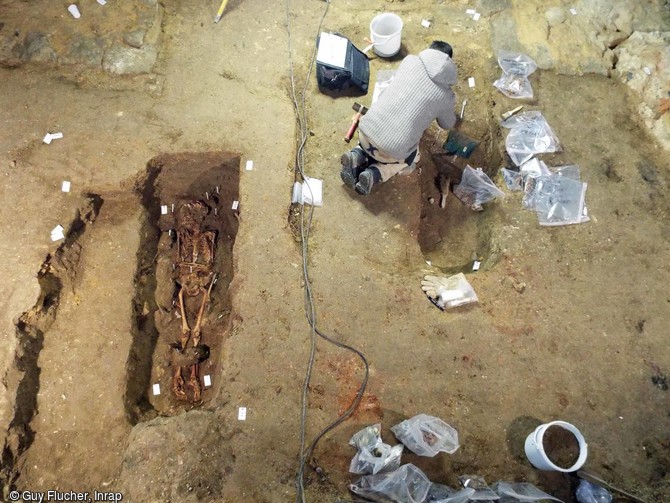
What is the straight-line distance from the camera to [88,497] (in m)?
3.03

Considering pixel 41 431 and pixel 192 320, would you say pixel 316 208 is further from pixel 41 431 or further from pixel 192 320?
pixel 41 431

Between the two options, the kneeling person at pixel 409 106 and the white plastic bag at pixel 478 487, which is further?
the kneeling person at pixel 409 106

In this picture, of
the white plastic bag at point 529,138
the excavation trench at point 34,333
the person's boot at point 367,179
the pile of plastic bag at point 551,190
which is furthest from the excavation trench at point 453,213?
the excavation trench at point 34,333

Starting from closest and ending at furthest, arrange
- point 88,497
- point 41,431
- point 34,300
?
point 88,497, point 41,431, point 34,300

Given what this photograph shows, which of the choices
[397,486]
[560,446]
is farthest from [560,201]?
[397,486]

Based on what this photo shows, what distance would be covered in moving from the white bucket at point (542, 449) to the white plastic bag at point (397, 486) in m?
0.75

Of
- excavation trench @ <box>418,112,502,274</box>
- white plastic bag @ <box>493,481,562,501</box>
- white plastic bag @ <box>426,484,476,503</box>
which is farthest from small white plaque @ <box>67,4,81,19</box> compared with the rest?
white plastic bag @ <box>493,481,562,501</box>

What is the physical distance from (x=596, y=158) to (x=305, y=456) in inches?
145

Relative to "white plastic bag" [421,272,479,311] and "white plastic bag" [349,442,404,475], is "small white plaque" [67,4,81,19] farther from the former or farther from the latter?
"white plastic bag" [349,442,404,475]

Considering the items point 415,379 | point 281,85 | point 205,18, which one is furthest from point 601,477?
point 205,18

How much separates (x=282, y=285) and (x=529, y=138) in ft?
9.03

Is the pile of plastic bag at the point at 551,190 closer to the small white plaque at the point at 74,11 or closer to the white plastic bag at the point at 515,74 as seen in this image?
the white plastic bag at the point at 515,74

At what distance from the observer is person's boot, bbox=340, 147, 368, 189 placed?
3.82 meters

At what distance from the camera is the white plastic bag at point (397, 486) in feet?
9.24
